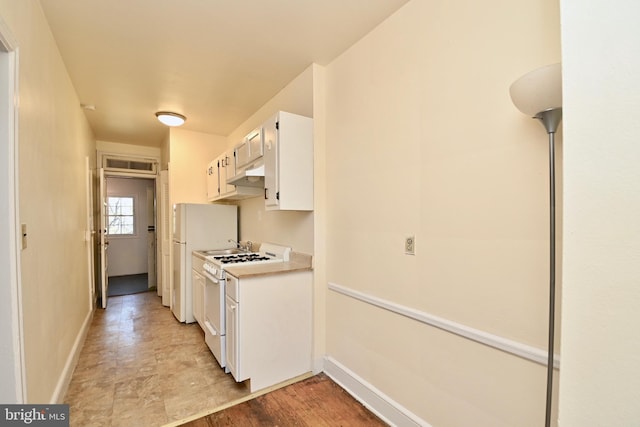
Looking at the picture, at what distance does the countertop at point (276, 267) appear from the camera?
220cm

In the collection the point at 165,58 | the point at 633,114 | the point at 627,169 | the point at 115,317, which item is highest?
the point at 165,58

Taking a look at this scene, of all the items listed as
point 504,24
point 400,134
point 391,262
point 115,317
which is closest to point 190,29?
point 400,134

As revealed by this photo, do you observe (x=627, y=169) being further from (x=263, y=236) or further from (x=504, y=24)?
(x=263, y=236)

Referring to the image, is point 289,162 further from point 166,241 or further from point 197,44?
point 166,241

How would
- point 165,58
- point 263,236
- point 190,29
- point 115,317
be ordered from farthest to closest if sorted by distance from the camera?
point 115,317
point 263,236
point 165,58
point 190,29

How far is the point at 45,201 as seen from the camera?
1822 millimetres

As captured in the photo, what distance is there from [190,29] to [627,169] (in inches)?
93.5

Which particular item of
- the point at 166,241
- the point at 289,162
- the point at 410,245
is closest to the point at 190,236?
the point at 166,241

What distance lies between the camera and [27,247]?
1.47 meters

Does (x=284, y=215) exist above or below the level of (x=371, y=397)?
above

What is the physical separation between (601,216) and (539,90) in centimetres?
53

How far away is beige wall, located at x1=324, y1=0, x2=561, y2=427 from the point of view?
3.99 feet

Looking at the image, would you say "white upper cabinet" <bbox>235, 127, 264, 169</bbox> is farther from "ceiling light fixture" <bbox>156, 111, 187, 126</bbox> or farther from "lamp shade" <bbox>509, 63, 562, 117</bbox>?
"lamp shade" <bbox>509, 63, 562, 117</bbox>

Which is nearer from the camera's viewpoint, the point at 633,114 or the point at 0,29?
the point at 633,114
